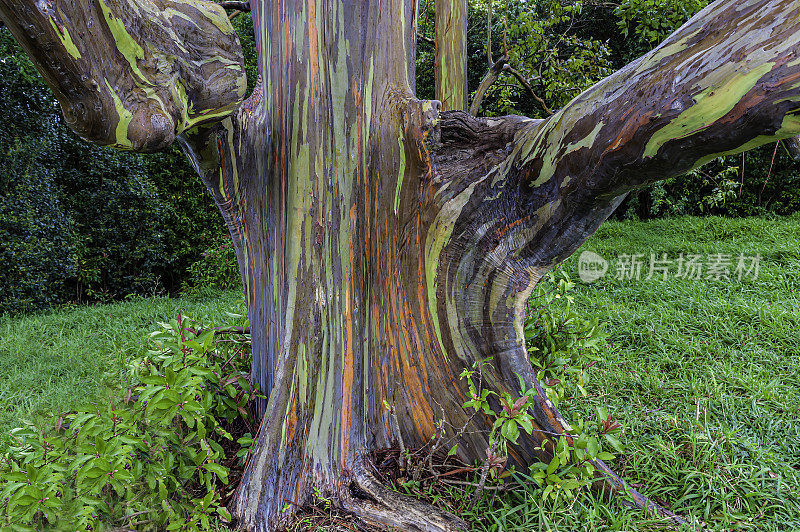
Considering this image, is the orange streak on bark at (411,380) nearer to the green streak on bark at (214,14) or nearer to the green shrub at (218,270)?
the green streak on bark at (214,14)

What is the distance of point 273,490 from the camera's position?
69.5 inches

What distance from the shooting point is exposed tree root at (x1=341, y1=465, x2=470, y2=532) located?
1.66m

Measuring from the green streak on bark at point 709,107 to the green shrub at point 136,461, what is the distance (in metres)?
1.61

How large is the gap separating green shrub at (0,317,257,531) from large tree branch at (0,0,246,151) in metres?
0.85

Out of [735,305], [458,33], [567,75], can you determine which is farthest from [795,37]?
[567,75]

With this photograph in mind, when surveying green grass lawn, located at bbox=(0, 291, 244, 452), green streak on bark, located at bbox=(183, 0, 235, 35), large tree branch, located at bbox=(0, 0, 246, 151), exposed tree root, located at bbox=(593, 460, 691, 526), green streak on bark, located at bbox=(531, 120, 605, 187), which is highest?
green streak on bark, located at bbox=(183, 0, 235, 35)

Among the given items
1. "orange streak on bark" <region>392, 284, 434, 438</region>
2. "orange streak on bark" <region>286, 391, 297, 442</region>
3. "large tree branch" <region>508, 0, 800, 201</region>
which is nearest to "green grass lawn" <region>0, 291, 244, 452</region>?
"orange streak on bark" <region>286, 391, 297, 442</region>

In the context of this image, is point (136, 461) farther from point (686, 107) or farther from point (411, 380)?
point (686, 107)

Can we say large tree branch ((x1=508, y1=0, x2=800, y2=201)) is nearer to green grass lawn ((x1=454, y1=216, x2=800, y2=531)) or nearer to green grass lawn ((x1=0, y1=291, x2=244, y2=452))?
green grass lawn ((x1=454, y1=216, x2=800, y2=531))

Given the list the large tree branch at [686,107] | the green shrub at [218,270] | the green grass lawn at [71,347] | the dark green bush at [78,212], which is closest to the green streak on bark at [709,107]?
the large tree branch at [686,107]

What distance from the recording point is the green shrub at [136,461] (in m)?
1.41

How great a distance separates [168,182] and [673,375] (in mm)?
7368

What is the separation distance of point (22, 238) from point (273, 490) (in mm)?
5868

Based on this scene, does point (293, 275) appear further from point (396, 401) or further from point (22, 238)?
point (22, 238)
